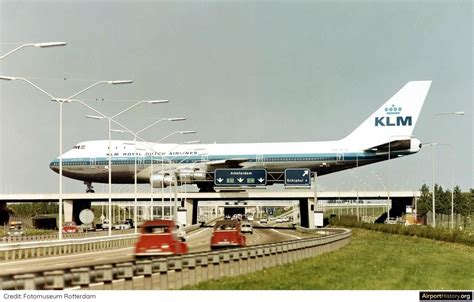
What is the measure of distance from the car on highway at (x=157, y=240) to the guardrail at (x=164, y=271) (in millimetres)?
4356

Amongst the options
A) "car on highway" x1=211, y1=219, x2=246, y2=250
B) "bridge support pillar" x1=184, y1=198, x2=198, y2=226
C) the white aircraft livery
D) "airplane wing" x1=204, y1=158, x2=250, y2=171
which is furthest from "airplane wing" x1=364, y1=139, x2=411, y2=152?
"car on highway" x1=211, y1=219, x2=246, y2=250

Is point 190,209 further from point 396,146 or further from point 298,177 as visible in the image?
point 396,146

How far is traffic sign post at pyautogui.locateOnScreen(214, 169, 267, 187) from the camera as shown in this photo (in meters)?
110

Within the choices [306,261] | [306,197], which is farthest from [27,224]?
[306,261]

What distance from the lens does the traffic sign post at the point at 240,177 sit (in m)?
110

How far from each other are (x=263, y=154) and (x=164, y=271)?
9270 cm

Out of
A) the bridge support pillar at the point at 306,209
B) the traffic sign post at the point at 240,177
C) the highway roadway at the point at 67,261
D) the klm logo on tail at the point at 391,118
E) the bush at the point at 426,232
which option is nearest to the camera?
the highway roadway at the point at 67,261

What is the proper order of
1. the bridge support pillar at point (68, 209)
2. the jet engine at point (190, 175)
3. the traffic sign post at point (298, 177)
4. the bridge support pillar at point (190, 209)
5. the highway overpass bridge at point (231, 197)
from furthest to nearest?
the bridge support pillar at point (68, 209)
the bridge support pillar at point (190, 209)
the highway overpass bridge at point (231, 197)
the jet engine at point (190, 175)
the traffic sign post at point (298, 177)

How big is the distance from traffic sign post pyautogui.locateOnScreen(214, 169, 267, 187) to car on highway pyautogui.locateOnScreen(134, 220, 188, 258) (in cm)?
6874

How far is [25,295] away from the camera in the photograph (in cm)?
2352

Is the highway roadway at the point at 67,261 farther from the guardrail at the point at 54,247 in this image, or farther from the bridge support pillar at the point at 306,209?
the bridge support pillar at the point at 306,209

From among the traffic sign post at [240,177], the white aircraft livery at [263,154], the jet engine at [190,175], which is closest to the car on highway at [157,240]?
the traffic sign post at [240,177]

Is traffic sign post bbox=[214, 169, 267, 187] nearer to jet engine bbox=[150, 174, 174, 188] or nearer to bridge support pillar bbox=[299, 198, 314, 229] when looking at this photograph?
jet engine bbox=[150, 174, 174, 188]

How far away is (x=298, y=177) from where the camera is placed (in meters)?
113
